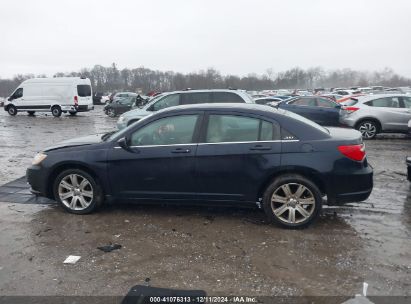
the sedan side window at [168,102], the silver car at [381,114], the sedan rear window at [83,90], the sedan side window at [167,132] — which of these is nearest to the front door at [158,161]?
the sedan side window at [167,132]

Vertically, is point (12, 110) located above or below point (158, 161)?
above

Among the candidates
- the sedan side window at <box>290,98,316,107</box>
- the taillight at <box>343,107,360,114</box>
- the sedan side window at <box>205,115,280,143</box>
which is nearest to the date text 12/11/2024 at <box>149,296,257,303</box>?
the sedan side window at <box>205,115,280,143</box>

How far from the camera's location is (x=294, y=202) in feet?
15.1

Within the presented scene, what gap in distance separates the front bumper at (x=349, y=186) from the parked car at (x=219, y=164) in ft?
0.04

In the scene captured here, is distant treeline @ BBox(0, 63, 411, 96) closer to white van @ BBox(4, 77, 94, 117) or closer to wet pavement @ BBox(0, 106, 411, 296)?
white van @ BBox(4, 77, 94, 117)

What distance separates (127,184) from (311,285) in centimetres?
275

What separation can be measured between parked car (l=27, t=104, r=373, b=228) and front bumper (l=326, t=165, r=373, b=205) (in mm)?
13

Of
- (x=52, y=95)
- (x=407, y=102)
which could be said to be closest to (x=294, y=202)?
(x=407, y=102)

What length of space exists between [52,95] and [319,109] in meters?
17.2

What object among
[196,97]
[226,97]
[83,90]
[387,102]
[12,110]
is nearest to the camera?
[226,97]

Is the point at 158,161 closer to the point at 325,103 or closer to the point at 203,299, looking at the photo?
the point at 203,299

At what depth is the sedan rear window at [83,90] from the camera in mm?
23750

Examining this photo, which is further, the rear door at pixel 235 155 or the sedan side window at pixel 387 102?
the sedan side window at pixel 387 102

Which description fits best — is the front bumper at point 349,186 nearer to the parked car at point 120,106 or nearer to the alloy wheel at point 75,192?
the alloy wheel at point 75,192
